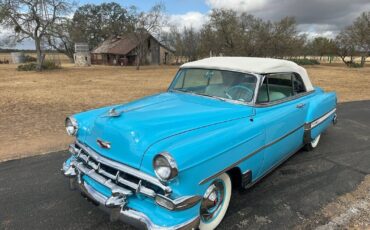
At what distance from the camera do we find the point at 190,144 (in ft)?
7.73

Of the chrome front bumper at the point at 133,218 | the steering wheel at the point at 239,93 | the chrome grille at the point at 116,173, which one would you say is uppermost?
the steering wheel at the point at 239,93

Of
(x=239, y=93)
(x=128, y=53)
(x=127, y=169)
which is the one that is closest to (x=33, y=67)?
(x=128, y=53)

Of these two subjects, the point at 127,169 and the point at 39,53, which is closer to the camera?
the point at 127,169

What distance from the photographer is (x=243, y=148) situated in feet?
9.21

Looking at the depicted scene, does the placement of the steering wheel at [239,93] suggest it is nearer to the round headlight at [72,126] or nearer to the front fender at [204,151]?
the front fender at [204,151]

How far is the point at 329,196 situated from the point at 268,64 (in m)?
1.91

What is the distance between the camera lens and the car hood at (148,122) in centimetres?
244

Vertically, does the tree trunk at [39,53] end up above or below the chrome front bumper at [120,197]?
above

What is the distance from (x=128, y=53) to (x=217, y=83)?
4353cm

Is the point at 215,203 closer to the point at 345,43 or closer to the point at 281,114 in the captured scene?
the point at 281,114

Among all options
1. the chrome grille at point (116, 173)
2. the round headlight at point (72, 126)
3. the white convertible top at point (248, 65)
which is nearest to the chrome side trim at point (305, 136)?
the chrome grille at point (116, 173)

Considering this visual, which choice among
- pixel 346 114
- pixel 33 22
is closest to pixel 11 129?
pixel 346 114

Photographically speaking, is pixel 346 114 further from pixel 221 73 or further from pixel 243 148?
pixel 243 148

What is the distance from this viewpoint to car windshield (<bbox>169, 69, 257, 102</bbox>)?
3508 mm
